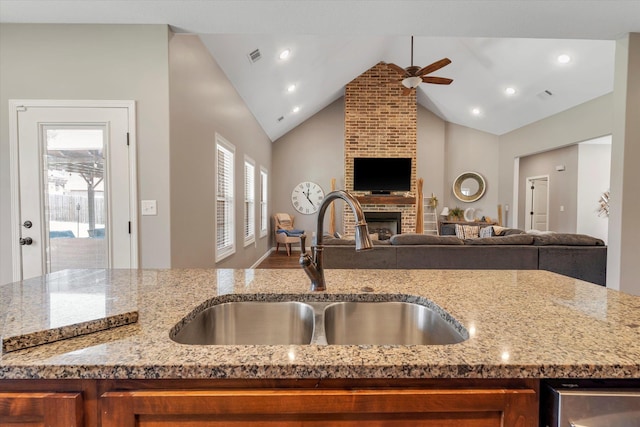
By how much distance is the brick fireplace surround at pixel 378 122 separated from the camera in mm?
6930

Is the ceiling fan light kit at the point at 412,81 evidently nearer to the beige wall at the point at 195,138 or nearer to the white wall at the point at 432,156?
the beige wall at the point at 195,138

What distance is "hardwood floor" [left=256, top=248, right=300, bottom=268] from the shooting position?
18.9ft

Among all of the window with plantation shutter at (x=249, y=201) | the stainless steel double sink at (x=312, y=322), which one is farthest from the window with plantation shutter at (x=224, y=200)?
the stainless steel double sink at (x=312, y=322)

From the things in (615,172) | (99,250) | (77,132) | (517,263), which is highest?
(77,132)

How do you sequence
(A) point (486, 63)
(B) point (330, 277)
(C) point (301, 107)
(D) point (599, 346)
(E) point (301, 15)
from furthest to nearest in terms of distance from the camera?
1. (C) point (301, 107)
2. (A) point (486, 63)
3. (E) point (301, 15)
4. (B) point (330, 277)
5. (D) point (599, 346)

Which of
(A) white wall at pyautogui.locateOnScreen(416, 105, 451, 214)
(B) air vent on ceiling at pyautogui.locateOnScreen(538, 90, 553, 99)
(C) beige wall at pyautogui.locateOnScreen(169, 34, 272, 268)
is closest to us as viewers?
(C) beige wall at pyautogui.locateOnScreen(169, 34, 272, 268)

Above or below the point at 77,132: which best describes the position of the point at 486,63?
above

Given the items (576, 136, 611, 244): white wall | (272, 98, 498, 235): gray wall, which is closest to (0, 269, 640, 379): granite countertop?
(576, 136, 611, 244): white wall

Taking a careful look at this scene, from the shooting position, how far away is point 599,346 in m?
0.66

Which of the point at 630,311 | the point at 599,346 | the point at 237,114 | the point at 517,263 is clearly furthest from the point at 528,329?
the point at 237,114

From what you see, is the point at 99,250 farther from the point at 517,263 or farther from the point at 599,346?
the point at 517,263

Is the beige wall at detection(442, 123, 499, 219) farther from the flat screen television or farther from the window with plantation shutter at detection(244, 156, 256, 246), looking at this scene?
the window with plantation shutter at detection(244, 156, 256, 246)

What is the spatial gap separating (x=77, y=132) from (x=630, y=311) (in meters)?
3.35

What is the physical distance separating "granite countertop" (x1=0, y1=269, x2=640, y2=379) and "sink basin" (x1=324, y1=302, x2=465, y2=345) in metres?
0.04
